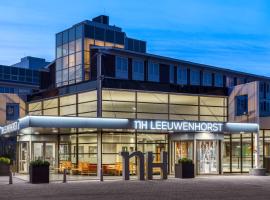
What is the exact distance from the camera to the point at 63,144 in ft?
131

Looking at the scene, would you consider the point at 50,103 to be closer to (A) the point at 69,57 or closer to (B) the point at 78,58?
(B) the point at 78,58

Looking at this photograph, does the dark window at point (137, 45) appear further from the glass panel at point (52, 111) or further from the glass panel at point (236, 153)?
the glass panel at point (236, 153)

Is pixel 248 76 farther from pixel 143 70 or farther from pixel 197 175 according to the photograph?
pixel 197 175

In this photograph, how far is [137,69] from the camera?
6328 centimetres

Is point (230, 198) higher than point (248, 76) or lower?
lower

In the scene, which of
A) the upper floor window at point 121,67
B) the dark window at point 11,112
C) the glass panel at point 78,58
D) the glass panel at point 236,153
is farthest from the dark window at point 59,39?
the glass panel at point 236,153

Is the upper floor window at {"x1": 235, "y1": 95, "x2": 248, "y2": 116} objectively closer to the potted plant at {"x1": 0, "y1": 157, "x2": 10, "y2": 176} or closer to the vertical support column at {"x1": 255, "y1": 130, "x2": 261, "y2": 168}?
the vertical support column at {"x1": 255, "y1": 130, "x2": 261, "y2": 168}

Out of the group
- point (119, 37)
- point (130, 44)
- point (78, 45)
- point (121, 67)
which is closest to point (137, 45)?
point (130, 44)

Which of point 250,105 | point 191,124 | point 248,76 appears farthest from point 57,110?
point 248,76

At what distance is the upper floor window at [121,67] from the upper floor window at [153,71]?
2.84m

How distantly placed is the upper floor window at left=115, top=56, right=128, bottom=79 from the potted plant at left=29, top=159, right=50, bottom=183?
101 ft

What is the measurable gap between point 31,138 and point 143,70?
2591 cm

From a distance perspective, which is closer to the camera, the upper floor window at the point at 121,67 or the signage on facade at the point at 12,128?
the signage on facade at the point at 12,128

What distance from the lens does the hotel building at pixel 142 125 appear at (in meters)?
35.6
